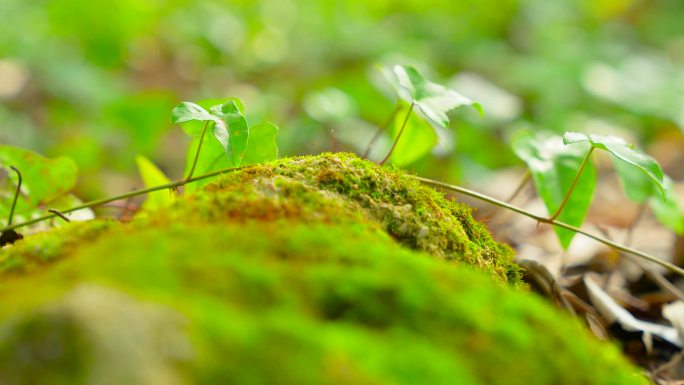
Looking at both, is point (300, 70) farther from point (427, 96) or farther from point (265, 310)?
point (265, 310)

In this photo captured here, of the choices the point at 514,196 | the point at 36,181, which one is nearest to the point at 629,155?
the point at 514,196

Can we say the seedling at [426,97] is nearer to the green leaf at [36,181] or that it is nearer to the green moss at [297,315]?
the green moss at [297,315]

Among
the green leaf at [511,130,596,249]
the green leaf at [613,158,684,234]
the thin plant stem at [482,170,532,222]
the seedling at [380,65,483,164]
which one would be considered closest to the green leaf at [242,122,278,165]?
the seedling at [380,65,483,164]

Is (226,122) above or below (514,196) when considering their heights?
above

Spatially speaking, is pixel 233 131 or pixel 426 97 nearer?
pixel 233 131

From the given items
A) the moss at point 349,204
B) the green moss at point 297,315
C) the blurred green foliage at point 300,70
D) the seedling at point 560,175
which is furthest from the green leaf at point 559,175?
the blurred green foliage at point 300,70

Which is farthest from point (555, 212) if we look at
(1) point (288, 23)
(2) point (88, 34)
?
(1) point (288, 23)
